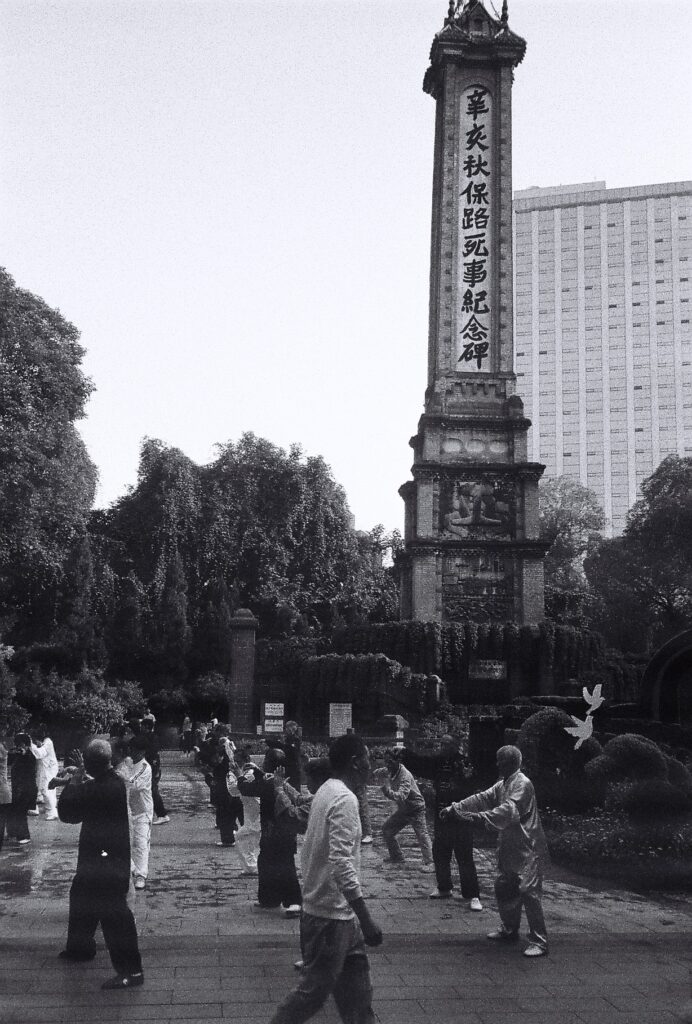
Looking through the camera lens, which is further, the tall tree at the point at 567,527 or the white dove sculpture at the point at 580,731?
the tall tree at the point at 567,527

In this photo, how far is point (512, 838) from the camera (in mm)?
7859

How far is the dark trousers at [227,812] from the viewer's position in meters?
12.5

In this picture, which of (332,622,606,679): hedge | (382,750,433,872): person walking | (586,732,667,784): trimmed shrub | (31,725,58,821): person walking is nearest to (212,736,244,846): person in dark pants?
(382,750,433,872): person walking

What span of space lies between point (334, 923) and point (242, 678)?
26364mm

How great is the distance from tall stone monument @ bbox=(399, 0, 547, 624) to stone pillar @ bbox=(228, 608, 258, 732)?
5538 mm

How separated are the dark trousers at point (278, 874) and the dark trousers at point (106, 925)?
2.29 meters

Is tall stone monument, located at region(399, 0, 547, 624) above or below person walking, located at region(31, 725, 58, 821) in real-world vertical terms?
above

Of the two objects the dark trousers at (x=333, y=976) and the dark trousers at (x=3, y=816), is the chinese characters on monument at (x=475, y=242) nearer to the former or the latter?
the dark trousers at (x=3, y=816)

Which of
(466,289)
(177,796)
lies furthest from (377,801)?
(466,289)

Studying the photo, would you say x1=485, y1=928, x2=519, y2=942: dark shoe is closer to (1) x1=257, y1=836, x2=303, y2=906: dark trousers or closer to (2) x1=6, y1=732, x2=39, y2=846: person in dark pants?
(1) x1=257, y1=836, x2=303, y2=906: dark trousers

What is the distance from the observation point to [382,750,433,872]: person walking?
1145cm

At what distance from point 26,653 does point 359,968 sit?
97.7 ft

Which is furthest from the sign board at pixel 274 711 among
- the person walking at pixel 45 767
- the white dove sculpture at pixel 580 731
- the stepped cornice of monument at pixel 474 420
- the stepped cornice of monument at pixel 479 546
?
the white dove sculpture at pixel 580 731

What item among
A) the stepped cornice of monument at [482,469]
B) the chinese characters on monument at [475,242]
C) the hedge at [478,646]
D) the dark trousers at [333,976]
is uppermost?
the chinese characters on monument at [475,242]
